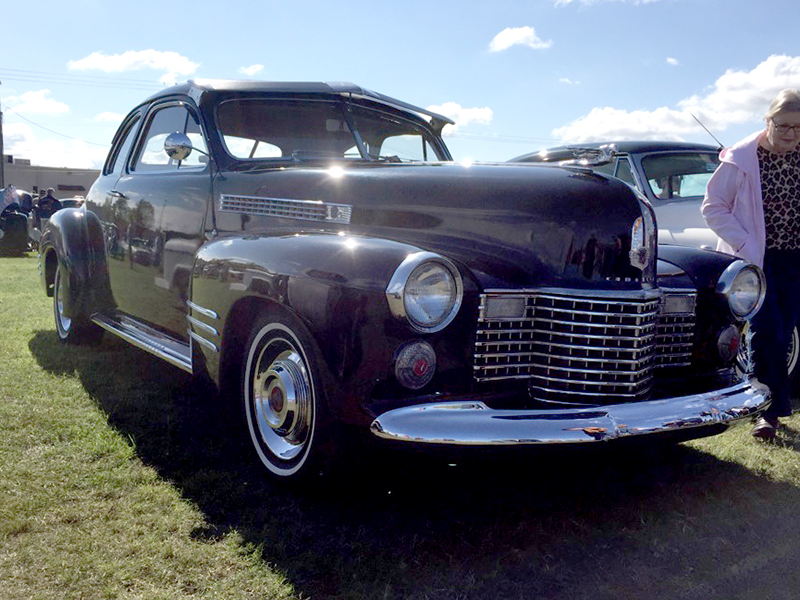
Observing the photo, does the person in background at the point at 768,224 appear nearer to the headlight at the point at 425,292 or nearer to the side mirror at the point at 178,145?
the headlight at the point at 425,292

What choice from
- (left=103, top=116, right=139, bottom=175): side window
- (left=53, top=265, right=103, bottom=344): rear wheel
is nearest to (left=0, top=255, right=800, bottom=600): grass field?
(left=53, top=265, right=103, bottom=344): rear wheel

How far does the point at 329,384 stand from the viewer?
96.7 inches

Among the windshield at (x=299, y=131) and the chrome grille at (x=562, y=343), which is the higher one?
the windshield at (x=299, y=131)

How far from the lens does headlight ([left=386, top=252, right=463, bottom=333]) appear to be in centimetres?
237

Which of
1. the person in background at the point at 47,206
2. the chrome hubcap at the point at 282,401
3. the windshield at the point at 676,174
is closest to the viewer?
the chrome hubcap at the point at 282,401

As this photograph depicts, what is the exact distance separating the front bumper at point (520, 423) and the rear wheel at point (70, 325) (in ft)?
11.6

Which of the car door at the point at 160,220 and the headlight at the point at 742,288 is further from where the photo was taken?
the car door at the point at 160,220

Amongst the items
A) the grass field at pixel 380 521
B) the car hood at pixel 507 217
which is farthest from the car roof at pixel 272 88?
the grass field at pixel 380 521

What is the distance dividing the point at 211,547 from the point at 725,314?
2270 millimetres

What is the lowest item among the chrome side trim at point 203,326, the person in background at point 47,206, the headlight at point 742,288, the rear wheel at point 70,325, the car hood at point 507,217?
the rear wheel at point 70,325

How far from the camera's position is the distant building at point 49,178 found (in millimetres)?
42078

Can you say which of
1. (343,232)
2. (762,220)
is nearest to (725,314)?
(762,220)

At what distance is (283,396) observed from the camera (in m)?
2.76

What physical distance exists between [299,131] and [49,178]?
148 ft
